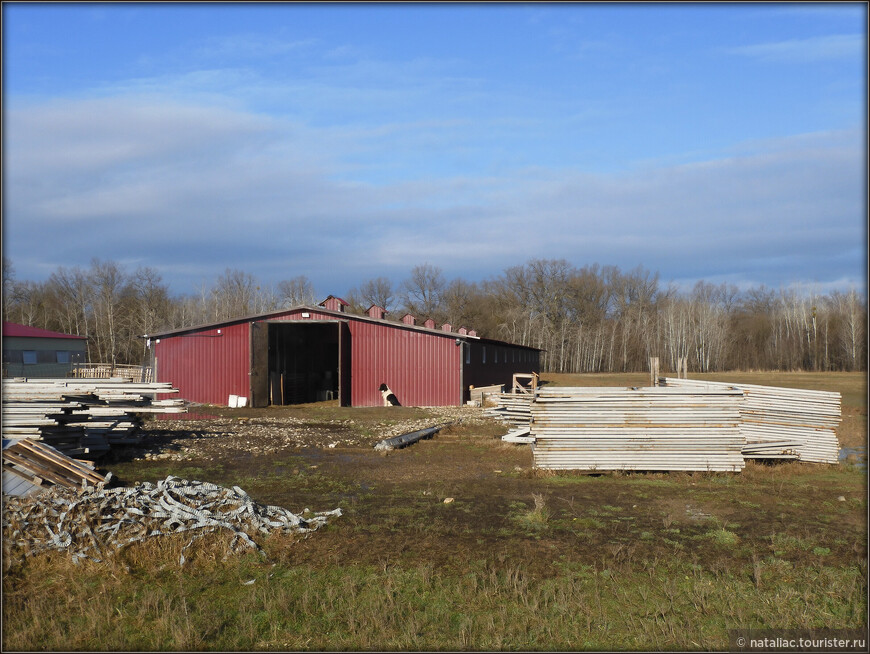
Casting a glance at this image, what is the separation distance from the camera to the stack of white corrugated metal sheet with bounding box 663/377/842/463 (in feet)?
46.3

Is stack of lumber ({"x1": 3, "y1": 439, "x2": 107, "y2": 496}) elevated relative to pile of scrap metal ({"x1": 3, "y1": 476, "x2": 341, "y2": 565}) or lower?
elevated

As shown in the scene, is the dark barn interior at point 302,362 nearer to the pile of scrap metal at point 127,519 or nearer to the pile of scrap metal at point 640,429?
the pile of scrap metal at point 640,429

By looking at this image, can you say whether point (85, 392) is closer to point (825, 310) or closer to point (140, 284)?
point (140, 284)

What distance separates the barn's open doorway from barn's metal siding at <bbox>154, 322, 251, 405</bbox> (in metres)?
0.91

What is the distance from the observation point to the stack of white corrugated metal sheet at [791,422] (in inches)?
556

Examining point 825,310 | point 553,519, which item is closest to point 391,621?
point 553,519

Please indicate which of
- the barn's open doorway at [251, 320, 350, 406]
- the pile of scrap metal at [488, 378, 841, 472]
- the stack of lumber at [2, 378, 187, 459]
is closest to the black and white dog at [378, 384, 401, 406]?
the barn's open doorway at [251, 320, 350, 406]

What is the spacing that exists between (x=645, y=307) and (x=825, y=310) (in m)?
21.7

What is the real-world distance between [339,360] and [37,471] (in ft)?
62.7

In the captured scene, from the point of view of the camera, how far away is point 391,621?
5953mm

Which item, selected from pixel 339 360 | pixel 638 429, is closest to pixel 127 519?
pixel 638 429

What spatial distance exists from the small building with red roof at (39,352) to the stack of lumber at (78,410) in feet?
112

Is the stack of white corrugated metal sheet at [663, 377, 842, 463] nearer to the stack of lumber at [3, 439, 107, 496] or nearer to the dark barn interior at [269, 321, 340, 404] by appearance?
the stack of lumber at [3, 439, 107, 496]

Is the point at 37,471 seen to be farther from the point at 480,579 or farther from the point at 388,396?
the point at 388,396
